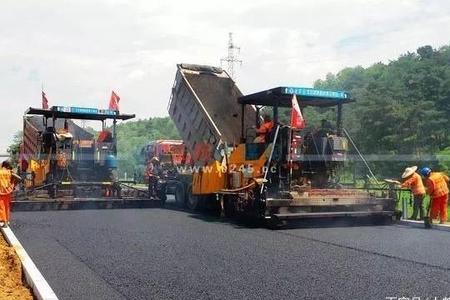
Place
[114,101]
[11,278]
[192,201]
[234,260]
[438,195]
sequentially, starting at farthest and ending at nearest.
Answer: [114,101], [192,201], [438,195], [234,260], [11,278]

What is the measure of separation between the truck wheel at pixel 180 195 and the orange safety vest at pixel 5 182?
14.6 ft

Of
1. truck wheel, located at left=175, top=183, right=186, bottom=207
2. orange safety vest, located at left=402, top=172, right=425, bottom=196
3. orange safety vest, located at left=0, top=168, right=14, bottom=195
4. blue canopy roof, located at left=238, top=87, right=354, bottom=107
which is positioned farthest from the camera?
truck wheel, located at left=175, top=183, right=186, bottom=207

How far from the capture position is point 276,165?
376 inches

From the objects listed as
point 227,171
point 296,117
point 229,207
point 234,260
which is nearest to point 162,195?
point 227,171

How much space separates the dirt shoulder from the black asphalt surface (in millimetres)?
255

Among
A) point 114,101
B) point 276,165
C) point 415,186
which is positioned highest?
point 114,101

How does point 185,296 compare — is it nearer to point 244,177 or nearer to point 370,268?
point 370,268

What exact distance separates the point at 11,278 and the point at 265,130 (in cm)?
555

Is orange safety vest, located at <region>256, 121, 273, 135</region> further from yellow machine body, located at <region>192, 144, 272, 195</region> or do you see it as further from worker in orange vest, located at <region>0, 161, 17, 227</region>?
worker in orange vest, located at <region>0, 161, 17, 227</region>

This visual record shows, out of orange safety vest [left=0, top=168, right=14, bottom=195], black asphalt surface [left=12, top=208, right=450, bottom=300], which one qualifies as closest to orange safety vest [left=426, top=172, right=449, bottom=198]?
black asphalt surface [left=12, top=208, right=450, bottom=300]

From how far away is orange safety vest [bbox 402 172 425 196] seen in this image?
10.1 m

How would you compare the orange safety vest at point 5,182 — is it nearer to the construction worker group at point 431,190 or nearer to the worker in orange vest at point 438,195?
the construction worker group at point 431,190

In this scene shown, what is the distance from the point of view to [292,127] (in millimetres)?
9344

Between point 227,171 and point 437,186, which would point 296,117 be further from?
point 437,186
